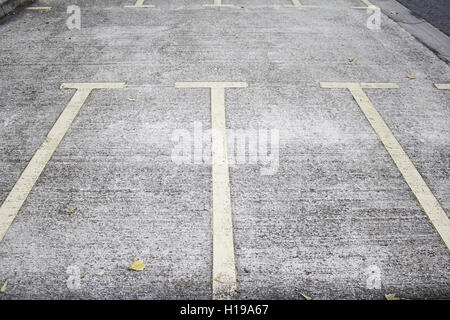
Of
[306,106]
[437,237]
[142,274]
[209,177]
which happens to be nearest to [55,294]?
[142,274]

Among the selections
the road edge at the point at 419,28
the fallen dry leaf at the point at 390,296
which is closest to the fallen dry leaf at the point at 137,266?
the fallen dry leaf at the point at 390,296

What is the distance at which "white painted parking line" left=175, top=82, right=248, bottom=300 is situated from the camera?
2410mm

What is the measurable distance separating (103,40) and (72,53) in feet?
2.26

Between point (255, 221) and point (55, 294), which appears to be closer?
point (55, 294)

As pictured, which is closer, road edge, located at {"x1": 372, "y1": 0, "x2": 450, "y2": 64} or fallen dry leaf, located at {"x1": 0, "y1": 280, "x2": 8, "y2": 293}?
fallen dry leaf, located at {"x1": 0, "y1": 280, "x2": 8, "y2": 293}

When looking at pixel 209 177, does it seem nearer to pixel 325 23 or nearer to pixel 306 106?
pixel 306 106

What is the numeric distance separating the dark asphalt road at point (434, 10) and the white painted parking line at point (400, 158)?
3.50 meters

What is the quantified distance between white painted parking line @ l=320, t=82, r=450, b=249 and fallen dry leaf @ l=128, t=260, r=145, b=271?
101 inches

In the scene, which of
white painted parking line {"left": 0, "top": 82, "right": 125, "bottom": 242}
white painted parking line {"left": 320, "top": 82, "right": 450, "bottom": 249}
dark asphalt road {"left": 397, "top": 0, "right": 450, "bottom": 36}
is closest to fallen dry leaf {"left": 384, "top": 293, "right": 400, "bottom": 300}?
white painted parking line {"left": 320, "top": 82, "right": 450, "bottom": 249}

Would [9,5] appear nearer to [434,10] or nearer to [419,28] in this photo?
[419,28]

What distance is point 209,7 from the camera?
738 cm

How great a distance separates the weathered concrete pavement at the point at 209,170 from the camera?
2.45 metres

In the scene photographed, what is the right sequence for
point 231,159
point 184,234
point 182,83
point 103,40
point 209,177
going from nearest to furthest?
point 184,234 < point 209,177 < point 231,159 < point 182,83 < point 103,40

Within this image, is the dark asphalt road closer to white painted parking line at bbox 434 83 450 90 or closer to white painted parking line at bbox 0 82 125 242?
white painted parking line at bbox 434 83 450 90
